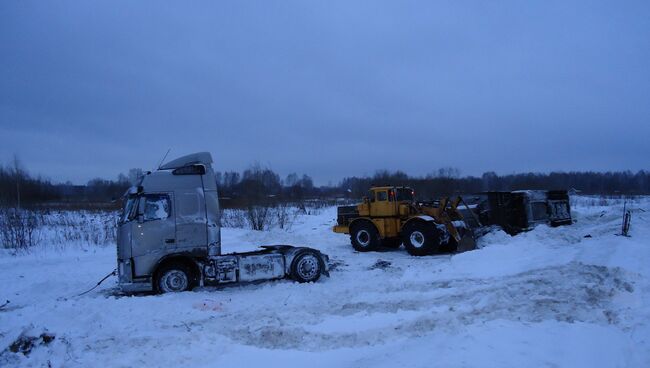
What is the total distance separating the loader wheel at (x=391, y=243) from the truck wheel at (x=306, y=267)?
22.7 feet

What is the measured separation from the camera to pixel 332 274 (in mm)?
11719

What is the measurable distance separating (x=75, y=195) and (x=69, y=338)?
208 ft

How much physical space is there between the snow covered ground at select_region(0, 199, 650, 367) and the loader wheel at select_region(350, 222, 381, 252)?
4240mm

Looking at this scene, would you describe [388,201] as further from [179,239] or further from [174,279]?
[174,279]

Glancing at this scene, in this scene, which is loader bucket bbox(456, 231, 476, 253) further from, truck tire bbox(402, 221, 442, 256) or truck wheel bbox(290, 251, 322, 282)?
truck wheel bbox(290, 251, 322, 282)

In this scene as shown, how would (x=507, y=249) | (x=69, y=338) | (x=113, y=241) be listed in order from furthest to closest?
1. (x=113, y=241)
2. (x=507, y=249)
3. (x=69, y=338)

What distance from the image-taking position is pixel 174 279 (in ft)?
31.7

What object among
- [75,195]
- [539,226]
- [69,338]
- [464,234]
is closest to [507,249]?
[464,234]

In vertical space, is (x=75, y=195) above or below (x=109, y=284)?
above

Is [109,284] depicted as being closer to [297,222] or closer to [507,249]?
[507,249]

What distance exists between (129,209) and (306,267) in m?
4.23

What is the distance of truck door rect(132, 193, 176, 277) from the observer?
9352mm

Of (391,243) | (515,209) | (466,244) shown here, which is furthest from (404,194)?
(515,209)

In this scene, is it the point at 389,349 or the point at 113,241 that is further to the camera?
the point at 113,241
